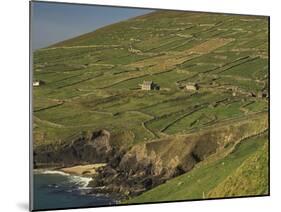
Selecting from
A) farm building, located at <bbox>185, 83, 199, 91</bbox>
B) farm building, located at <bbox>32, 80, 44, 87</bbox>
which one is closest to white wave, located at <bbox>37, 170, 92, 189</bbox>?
farm building, located at <bbox>32, 80, 44, 87</bbox>

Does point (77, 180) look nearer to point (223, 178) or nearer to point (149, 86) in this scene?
point (149, 86)

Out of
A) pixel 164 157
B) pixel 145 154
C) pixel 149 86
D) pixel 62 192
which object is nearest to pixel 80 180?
pixel 62 192

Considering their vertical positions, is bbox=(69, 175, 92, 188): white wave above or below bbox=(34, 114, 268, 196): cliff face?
below

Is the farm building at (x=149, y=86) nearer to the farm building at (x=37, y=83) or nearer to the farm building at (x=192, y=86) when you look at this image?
the farm building at (x=192, y=86)

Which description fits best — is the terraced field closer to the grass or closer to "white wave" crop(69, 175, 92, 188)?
the grass

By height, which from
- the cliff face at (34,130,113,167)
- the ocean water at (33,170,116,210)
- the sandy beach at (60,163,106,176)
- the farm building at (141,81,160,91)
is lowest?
the ocean water at (33,170,116,210)
